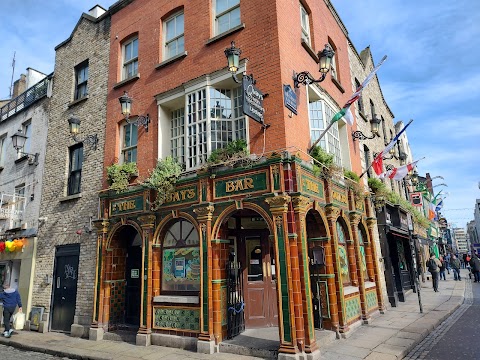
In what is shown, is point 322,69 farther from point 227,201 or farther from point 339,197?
point 227,201

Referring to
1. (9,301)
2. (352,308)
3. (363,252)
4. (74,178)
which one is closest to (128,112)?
(74,178)

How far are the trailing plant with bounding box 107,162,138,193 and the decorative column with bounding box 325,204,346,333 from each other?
20.5 ft

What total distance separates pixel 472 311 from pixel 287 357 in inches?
346

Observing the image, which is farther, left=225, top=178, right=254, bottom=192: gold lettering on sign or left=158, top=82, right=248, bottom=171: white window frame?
left=158, top=82, right=248, bottom=171: white window frame

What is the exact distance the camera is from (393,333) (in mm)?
8508

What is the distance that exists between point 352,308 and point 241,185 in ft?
16.4

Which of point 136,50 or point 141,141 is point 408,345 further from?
point 136,50

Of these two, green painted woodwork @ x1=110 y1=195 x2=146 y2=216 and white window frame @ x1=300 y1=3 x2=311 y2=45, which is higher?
white window frame @ x1=300 y1=3 x2=311 y2=45

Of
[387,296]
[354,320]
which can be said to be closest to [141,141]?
[354,320]

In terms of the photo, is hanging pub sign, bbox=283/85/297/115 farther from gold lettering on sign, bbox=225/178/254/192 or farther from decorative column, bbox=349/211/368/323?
decorative column, bbox=349/211/368/323

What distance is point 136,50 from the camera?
1218cm

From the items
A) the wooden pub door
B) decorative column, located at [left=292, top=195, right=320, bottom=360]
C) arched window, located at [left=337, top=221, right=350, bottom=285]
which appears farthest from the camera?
arched window, located at [left=337, top=221, right=350, bottom=285]

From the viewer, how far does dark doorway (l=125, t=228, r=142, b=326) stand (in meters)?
10.6

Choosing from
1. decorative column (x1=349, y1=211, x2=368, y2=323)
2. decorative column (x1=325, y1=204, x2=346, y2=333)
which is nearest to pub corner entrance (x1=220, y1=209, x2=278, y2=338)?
decorative column (x1=325, y1=204, x2=346, y2=333)
